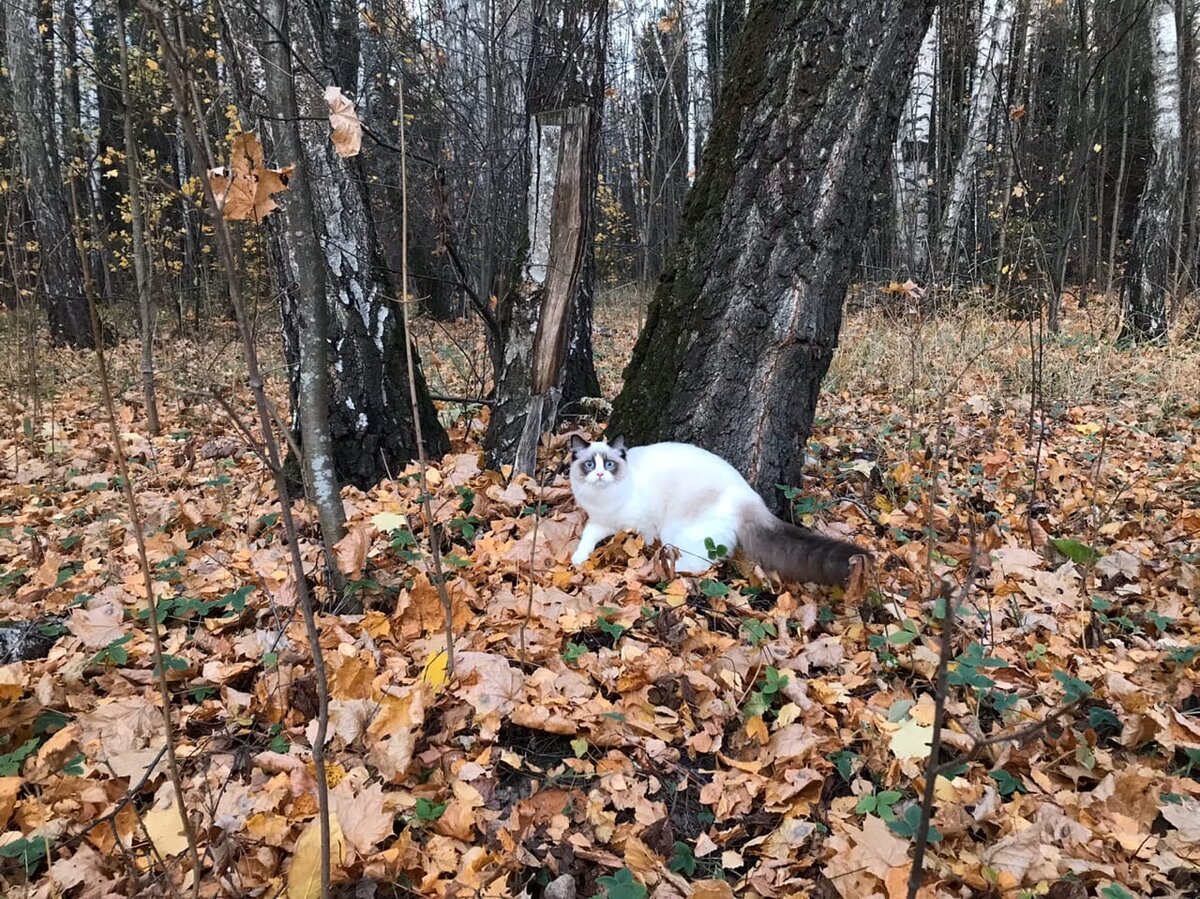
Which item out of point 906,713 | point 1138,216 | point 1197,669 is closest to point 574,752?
point 906,713

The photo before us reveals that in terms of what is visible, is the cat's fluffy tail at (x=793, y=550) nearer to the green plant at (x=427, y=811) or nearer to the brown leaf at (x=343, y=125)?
the green plant at (x=427, y=811)

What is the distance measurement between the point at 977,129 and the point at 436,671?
1048 cm

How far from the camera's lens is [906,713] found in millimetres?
2160

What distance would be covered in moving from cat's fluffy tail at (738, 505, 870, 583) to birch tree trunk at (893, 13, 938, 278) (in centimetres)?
698

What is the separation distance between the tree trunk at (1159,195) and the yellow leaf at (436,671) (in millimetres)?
8337

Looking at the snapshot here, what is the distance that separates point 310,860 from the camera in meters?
1.67

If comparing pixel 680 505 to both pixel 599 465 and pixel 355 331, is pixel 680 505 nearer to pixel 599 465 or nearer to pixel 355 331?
pixel 599 465

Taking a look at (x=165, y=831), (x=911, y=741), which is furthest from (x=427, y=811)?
(x=911, y=741)

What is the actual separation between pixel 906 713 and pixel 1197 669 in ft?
3.40

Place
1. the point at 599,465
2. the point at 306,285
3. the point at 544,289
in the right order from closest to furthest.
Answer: the point at 306,285
the point at 599,465
the point at 544,289

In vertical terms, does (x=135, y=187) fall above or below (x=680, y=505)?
above

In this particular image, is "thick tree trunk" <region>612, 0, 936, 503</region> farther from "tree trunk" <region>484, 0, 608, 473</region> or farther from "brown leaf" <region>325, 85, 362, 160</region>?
"brown leaf" <region>325, 85, 362, 160</region>

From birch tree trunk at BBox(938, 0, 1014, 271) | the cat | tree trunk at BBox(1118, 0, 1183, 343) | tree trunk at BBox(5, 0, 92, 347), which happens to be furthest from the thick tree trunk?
tree trunk at BBox(5, 0, 92, 347)

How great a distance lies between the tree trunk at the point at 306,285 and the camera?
7.28ft
